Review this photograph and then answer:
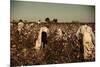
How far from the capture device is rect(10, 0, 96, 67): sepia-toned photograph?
1335mm

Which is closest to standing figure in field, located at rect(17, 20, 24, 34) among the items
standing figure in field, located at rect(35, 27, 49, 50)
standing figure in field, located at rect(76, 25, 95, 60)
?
standing figure in field, located at rect(35, 27, 49, 50)

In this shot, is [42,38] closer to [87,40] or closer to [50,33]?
[50,33]

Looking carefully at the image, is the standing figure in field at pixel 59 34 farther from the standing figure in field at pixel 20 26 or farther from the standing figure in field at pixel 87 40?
the standing figure in field at pixel 20 26

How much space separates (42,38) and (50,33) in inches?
3.2

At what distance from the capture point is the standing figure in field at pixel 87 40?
1.49 metres

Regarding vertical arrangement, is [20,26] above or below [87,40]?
above

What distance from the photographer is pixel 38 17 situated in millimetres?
1389

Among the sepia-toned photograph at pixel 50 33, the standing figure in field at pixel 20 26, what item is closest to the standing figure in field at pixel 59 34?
the sepia-toned photograph at pixel 50 33

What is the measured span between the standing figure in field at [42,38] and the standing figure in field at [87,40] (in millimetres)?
290

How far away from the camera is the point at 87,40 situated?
4.93 feet

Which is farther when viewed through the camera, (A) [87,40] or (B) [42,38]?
(A) [87,40]

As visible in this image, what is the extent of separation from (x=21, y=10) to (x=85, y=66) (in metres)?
0.74

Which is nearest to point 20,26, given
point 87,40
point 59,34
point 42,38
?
point 42,38
